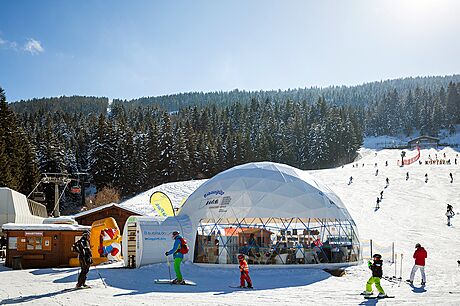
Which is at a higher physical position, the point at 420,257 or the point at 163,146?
the point at 163,146


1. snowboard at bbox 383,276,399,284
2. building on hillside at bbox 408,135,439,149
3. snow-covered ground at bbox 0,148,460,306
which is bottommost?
snowboard at bbox 383,276,399,284

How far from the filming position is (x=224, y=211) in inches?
780

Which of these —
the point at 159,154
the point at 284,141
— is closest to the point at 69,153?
the point at 159,154

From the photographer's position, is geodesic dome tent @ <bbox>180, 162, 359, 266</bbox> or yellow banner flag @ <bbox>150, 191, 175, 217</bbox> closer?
geodesic dome tent @ <bbox>180, 162, 359, 266</bbox>

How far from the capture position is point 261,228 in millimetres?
19766

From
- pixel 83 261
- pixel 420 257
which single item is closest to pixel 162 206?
pixel 83 261

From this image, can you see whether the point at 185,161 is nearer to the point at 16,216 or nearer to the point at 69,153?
the point at 69,153

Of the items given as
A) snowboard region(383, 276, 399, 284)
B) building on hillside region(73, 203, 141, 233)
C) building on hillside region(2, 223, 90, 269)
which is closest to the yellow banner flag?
building on hillside region(73, 203, 141, 233)

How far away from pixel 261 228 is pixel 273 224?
0.56 m

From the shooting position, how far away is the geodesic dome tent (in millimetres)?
19141

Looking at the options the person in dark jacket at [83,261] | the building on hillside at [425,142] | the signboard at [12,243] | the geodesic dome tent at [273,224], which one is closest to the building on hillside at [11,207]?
the signboard at [12,243]

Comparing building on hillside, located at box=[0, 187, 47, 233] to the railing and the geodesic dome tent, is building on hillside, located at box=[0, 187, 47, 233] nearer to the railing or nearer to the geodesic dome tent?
the railing

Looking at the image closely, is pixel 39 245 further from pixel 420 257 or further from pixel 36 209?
pixel 36 209

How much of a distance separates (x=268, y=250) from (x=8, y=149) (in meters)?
30.3
